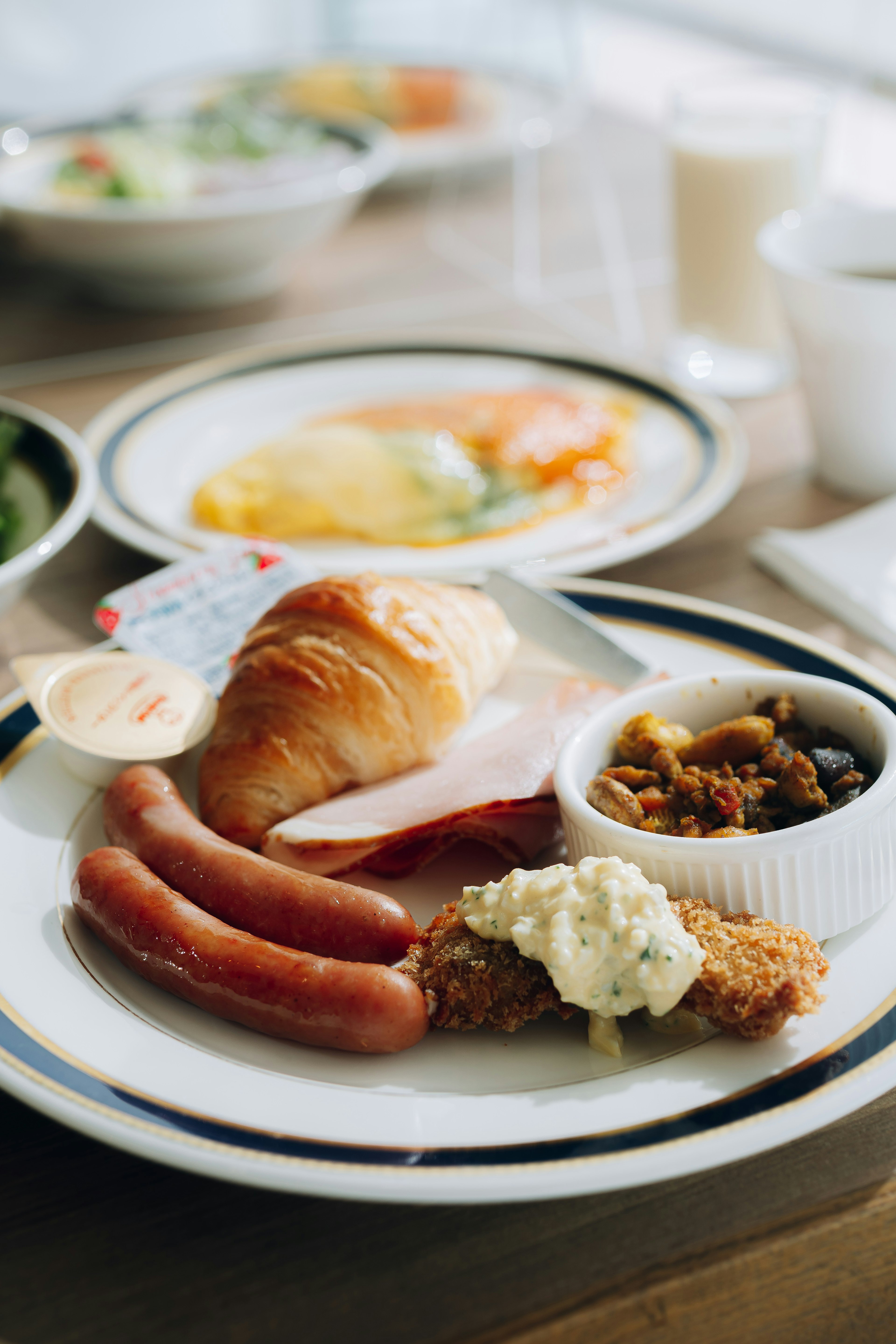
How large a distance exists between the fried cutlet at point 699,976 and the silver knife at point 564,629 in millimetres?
465

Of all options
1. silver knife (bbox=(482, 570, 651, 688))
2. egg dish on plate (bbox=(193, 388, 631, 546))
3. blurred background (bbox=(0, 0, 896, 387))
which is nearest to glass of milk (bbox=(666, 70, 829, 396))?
blurred background (bbox=(0, 0, 896, 387))

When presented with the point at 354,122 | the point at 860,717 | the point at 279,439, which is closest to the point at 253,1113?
the point at 860,717

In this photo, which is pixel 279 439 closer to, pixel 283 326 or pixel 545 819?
pixel 283 326

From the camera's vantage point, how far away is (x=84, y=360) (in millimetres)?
2586

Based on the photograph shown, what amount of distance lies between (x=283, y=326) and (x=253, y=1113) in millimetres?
2233

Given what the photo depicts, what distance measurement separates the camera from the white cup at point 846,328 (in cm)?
165

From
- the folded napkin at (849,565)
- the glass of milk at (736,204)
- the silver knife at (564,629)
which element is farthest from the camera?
the glass of milk at (736,204)

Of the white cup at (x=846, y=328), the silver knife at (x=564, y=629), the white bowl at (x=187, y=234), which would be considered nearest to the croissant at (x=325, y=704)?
the silver knife at (x=564, y=629)

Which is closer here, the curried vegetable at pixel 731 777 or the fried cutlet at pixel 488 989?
the fried cutlet at pixel 488 989

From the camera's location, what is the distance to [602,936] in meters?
0.88

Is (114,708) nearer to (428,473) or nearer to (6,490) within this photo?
(6,490)

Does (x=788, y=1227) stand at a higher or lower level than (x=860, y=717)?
lower

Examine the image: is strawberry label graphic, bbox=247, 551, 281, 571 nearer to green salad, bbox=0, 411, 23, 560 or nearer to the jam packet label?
the jam packet label

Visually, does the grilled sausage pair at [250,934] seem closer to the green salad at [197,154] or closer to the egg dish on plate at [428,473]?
the egg dish on plate at [428,473]
